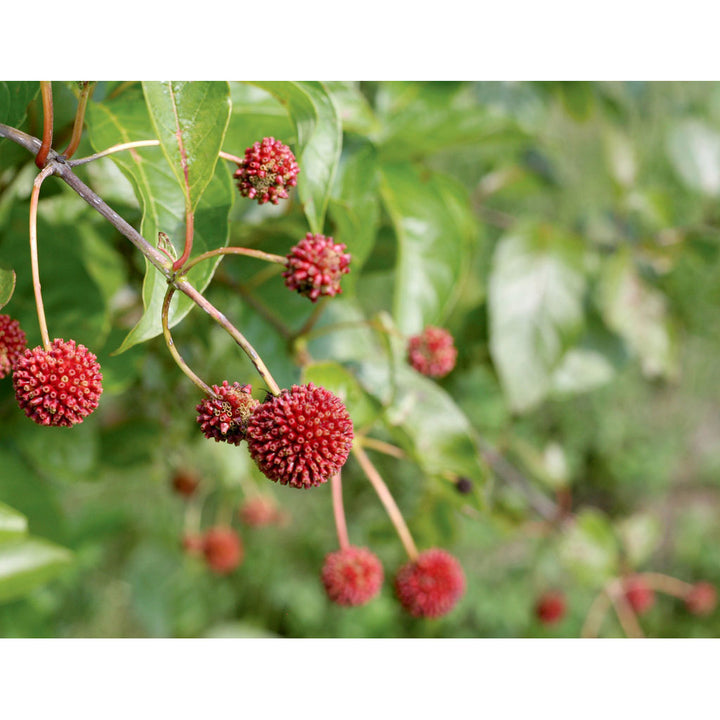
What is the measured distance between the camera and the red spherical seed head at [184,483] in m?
1.21

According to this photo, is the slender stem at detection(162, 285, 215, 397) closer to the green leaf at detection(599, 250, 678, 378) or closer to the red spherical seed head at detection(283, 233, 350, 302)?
the red spherical seed head at detection(283, 233, 350, 302)

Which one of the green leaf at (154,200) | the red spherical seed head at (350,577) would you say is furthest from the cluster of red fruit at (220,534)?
the green leaf at (154,200)

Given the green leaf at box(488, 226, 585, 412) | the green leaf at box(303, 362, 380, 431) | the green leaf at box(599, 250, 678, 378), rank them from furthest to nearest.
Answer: the green leaf at box(599, 250, 678, 378)
the green leaf at box(488, 226, 585, 412)
the green leaf at box(303, 362, 380, 431)

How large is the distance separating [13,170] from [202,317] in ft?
0.84

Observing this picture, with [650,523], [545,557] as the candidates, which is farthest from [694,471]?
[650,523]

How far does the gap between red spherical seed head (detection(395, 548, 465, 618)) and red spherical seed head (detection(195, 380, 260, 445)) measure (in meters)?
0.34

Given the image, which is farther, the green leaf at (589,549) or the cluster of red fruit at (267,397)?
the green leaf at (589,549)

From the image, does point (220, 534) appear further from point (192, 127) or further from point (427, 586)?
point (192, 127)

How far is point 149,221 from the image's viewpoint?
1.39 feet

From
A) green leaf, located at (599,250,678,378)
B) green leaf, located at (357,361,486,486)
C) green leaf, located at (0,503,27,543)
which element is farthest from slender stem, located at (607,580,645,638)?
green leaf, located at (0,503,27,543)

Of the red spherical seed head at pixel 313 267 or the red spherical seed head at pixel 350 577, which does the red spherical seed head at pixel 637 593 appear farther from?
the red spherical seed head at pixel 313 267

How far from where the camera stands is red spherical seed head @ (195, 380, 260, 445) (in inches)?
14.9

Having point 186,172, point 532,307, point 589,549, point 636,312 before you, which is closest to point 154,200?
point 186,172

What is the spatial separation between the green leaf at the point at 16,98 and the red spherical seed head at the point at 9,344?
131 millimetres
